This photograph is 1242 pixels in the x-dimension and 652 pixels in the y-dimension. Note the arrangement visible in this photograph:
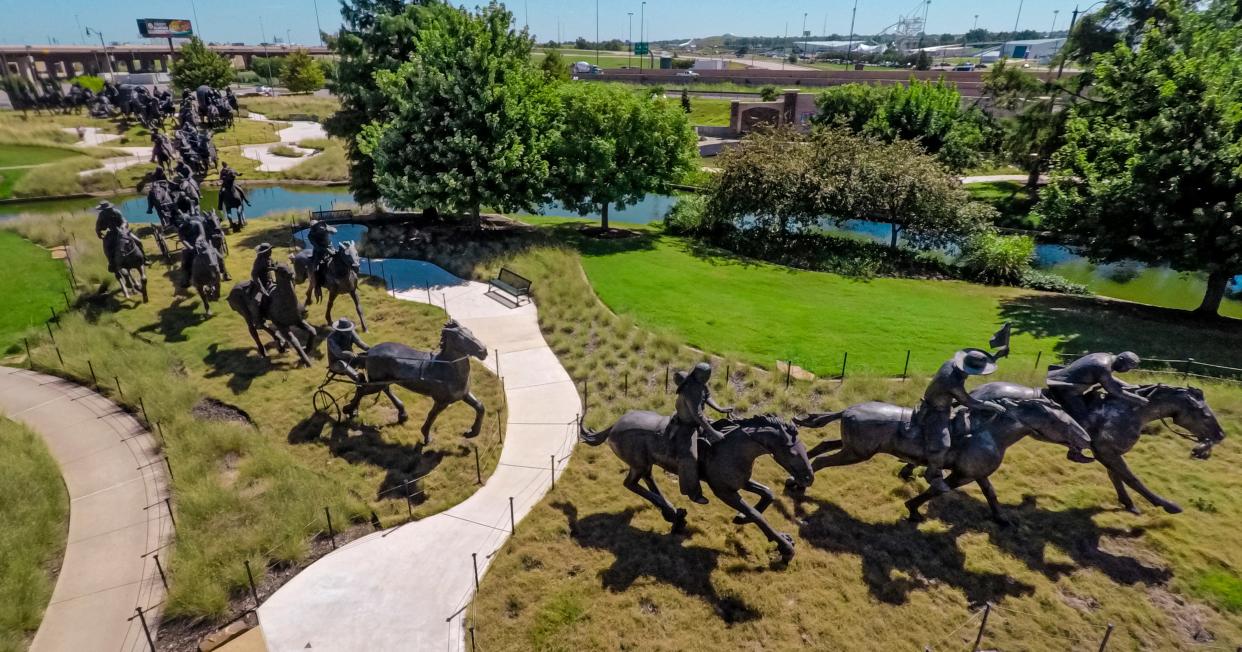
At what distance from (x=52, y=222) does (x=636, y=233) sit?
2844cm

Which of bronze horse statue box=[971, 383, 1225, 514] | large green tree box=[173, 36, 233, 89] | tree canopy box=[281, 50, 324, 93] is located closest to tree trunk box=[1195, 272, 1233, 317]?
bronze horse statue box=[971, 383, 1225, 514]

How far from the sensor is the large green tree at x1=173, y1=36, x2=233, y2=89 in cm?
6412

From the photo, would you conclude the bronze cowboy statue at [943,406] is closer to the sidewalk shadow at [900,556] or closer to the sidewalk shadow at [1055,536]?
the sidewalk shadow at [900,556]

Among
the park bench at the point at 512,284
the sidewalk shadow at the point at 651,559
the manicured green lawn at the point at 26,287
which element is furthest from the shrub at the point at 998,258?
the manicured green lawn at the point at 26,287

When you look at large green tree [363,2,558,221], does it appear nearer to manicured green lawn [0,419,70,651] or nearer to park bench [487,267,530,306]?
park bench [487,267,530,306]

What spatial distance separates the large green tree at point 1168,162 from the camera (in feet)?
63.1

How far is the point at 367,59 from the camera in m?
30.0

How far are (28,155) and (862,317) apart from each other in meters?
61.1

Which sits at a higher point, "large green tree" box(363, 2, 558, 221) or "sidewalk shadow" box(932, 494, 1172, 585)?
"large green tree" box(363, 2, 558, 221)

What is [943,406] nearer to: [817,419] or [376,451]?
[817,419]

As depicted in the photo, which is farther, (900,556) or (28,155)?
(28,155)

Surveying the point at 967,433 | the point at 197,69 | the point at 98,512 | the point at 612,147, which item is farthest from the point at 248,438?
the point at 197,69

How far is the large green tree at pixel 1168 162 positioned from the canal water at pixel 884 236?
16.2 ft

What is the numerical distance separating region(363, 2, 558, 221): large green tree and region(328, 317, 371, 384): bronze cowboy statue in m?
13.5
